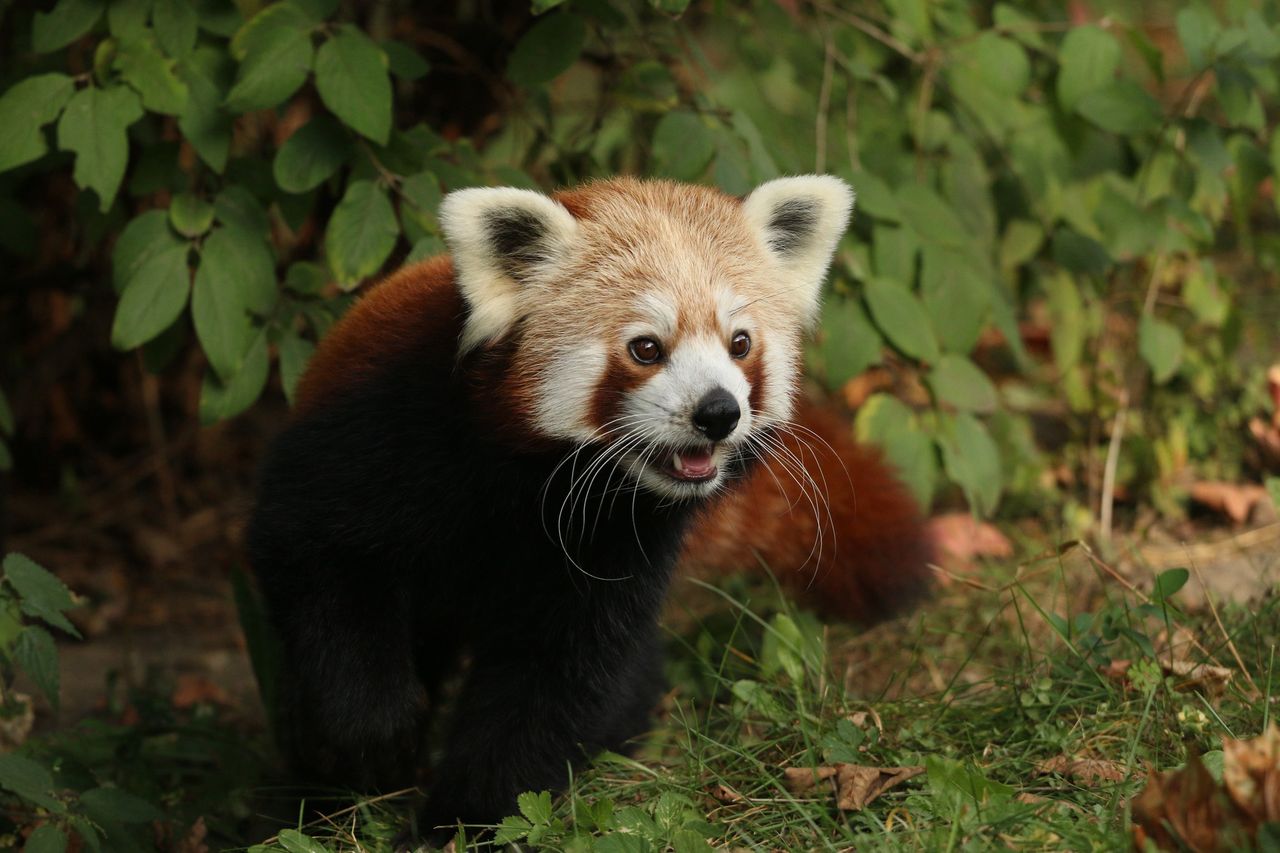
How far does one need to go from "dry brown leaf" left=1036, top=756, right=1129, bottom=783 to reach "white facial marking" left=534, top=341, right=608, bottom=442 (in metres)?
1.14

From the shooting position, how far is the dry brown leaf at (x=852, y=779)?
2590 mm

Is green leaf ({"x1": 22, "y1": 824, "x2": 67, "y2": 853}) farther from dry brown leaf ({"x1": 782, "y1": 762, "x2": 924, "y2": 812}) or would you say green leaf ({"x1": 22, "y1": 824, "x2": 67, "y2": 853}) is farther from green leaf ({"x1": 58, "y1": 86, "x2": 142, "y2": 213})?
dry brown leaf ({"x1": 782, "y1": 762, "x2": 924, "y2": 812})

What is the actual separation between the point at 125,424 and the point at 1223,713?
4903 millimetres

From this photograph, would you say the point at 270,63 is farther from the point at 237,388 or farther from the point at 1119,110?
the point at 1119,110

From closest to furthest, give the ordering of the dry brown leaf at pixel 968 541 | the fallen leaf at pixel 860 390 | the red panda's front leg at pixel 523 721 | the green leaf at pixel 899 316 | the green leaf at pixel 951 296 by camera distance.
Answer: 1. the red panda's front leg at pixel 523 721
2. the green leaf at pixel 899 316
3. the green leaf at pixel 951 296
4. the dry brown leaf at pixel 968 541
5. the fallen leaf at pixel 860 390

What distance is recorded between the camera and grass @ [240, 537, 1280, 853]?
2.43 m

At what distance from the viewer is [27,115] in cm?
314

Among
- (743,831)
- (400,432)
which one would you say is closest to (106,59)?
(400,432)

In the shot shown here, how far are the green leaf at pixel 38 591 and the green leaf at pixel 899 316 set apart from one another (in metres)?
2.26

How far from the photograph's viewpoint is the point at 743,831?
2617mm

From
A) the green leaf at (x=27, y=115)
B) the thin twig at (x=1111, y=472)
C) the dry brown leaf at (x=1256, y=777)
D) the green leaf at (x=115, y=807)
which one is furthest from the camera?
the thin twig at (x=1111, y=472)

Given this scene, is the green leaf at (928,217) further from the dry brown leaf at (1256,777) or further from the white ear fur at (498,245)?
the dry brown leaf at (1256,777)

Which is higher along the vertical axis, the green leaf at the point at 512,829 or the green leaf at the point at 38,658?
the green leaf at the point at 38,658

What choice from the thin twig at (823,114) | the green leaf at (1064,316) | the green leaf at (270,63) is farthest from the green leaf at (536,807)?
the green leaf at (1064,316)
